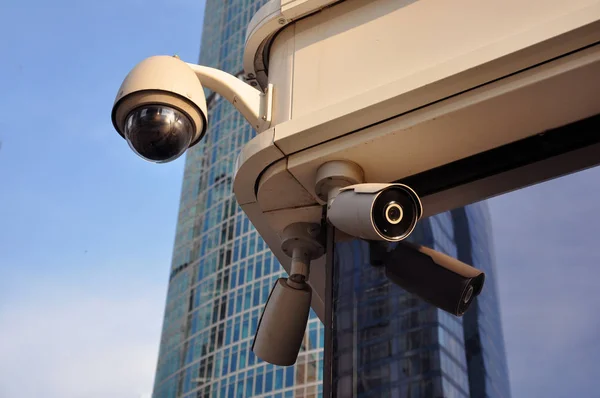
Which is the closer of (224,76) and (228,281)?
(224,76)

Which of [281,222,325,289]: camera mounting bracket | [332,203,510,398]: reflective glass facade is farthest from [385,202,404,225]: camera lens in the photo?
[281,222,325,289]: camera mounting bracket

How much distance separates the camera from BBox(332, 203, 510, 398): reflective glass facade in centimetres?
294

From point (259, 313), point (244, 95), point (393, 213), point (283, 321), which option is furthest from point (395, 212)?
point (259, 313)

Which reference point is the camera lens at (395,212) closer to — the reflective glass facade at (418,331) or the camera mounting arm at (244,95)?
the reflective glass facade at (418,331)

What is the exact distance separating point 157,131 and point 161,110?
0.09 m

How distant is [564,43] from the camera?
2.59 metres

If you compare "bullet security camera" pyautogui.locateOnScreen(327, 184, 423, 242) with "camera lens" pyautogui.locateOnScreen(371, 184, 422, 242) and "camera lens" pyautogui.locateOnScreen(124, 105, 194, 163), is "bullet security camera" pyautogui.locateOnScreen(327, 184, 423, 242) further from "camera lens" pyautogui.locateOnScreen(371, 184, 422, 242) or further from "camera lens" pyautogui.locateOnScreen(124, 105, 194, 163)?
"camera lens" pyautogui.locateOnScreen(124, 105, 194, 163)

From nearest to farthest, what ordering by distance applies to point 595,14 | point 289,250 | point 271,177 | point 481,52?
point 595,14
point 481,52
point 271,177
point 289,250

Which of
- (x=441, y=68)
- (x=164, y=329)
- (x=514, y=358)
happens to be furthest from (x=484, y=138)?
(x=164, y=329)

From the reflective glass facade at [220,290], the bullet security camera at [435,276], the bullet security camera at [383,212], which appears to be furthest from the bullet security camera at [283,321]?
the reflective glass facade at [220,290]

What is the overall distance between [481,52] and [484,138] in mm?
377

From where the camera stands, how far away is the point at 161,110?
122 inches

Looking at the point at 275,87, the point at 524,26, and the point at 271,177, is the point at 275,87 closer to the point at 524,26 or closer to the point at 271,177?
the point at 271,177

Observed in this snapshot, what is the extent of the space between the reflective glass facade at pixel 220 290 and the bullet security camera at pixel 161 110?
43.3 m
